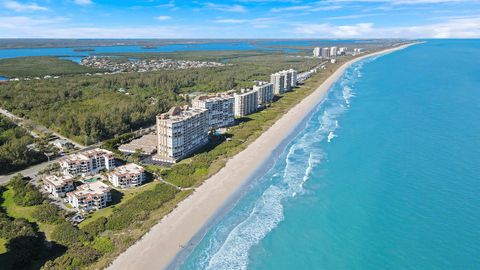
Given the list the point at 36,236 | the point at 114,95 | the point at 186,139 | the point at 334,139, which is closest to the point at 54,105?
the point at 114,95

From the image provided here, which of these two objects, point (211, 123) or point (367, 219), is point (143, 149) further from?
point (367, 219)

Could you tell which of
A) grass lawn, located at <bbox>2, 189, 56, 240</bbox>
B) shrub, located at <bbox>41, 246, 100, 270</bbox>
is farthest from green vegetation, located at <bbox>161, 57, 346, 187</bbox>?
shrub, located at <bbox>41, 246, 100, 270</bbox>

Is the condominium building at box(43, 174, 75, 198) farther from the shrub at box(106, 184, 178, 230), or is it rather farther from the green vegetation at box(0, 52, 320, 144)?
the green vegetation at box(0, 52, 320, 144)

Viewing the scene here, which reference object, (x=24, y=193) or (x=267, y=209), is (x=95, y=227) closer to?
(x=24, y=193)

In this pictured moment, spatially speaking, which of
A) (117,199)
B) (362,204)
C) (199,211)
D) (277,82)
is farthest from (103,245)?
(277,82)

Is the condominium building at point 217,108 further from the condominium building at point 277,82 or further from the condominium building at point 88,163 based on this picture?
the condominium building at point 277,82

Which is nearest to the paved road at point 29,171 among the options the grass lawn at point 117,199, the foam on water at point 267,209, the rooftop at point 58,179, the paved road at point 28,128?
the rooftop at point 58,179

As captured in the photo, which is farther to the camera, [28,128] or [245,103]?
[245,103]

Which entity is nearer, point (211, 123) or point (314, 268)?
point (314, 268)
